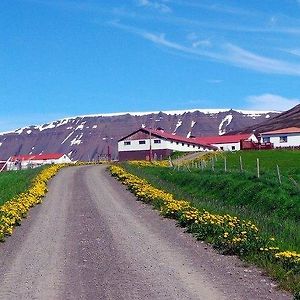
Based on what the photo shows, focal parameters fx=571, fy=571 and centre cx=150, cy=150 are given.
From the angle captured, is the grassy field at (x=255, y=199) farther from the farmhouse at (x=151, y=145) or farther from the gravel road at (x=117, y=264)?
the farmhouse at (x=151, y=145)

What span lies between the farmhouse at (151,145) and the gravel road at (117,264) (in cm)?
7634

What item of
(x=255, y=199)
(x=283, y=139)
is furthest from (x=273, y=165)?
(x=283, y=139)

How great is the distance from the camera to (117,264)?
1215 cm

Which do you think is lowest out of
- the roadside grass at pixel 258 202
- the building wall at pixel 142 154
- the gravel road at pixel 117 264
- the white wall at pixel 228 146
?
the gravel road at pixel 117 264

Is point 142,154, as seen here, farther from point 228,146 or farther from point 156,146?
point 228,146

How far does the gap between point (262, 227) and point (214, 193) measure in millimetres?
12909

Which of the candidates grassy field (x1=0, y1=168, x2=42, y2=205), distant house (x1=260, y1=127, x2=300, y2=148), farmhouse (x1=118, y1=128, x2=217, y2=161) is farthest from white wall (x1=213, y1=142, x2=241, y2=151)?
grassy field (x1=0, y1=168, x2=42, y2=205)

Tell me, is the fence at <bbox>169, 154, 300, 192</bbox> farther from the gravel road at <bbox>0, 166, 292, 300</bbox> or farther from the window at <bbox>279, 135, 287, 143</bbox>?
the window at <bbox>279, 135, 287, 143</bbox>

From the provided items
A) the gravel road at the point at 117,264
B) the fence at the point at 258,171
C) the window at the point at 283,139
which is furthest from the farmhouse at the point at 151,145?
the gravel road at the point at 117,264

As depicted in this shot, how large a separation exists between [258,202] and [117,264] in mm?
11168

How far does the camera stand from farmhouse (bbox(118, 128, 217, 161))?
320 ft

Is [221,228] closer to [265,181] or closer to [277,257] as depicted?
[277,257]

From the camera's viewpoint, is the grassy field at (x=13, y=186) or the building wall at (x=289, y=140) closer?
the grassy field at (x=13, y=186)

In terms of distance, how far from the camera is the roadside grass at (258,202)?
1173 centimetres
